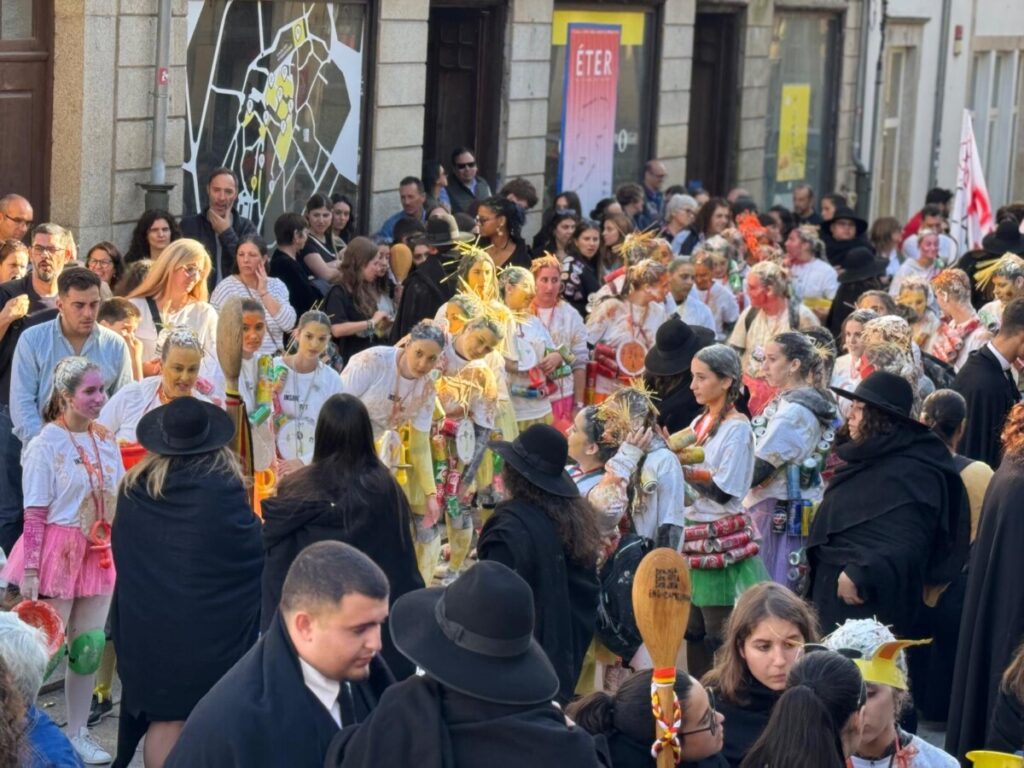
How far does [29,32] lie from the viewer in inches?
508

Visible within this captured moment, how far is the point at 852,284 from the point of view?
568 inches

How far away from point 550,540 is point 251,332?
9.38 feet

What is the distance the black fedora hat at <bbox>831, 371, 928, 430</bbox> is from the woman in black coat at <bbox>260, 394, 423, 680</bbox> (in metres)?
2.02

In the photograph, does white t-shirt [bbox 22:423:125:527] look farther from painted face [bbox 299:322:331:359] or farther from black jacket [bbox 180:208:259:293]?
black jacket [bbox 180:208:259:293]

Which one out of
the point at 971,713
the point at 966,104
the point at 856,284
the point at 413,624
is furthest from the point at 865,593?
the point at 966,104

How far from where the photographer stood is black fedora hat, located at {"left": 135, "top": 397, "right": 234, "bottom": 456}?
695cm

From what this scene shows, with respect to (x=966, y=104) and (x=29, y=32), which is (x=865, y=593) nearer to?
(x=29, y=32)

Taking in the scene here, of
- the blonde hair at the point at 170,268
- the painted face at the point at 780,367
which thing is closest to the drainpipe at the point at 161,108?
the blonde hair at the point at 170,268

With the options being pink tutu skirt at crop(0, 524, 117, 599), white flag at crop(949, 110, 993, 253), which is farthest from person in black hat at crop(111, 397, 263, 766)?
white flag at crop(949, 110, 993, 253)

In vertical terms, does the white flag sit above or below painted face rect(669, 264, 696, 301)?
above

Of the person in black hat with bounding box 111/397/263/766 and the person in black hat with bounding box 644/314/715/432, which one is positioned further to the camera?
the person in black hat with bounding box 644/314/715/432

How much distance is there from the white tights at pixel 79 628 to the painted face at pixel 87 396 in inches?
29.5

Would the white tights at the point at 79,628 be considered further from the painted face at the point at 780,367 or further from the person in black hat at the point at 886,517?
the painted face at the point at 780,367

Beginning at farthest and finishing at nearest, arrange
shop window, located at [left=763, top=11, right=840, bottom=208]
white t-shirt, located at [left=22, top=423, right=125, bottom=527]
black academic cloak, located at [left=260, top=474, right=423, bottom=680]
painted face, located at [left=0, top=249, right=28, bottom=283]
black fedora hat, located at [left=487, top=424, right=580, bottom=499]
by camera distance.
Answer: shop window, located at [left=763, top=11, right=840, bottom=208] < painted face, located at [left=0, top=249, right=28, bottom=283] < white t-shirt, located at [left=22, top=423, right=125, bottom=527] < black academic cloak, located at [left=260, top=474, right=423, bottom=680] < black fedora hat, located at [left=487, top=424, right=580, bottom=499]
